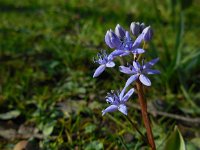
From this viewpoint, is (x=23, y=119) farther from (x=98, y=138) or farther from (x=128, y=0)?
(x=128, y=0)

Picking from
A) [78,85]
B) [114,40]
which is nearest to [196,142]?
[114,40]

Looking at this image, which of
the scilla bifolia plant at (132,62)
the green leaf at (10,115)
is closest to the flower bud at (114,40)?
the scilla bifolia plant at (132,62)

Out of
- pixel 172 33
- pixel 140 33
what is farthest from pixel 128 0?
pixel 140 33

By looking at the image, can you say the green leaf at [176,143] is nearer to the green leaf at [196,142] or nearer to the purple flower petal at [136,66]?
the purple flower petal at [136,66]

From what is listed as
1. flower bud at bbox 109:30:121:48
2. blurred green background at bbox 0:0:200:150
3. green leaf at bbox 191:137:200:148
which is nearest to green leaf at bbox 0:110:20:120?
blurred green background at bbox 0:0:200:150

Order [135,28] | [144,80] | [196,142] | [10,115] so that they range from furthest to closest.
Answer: [10,115]
[196,142]
[135,28]
[144,80]

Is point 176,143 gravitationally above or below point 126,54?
below

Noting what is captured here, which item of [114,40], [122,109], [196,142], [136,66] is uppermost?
[114,40]

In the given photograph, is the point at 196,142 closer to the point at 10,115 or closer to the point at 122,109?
the point at 122,109
